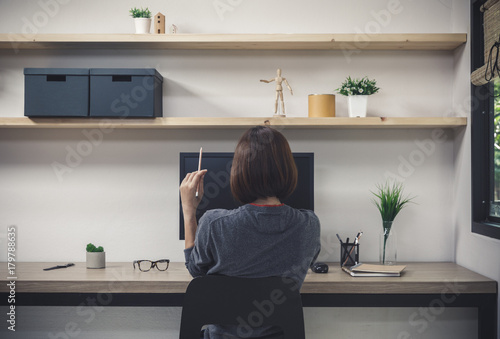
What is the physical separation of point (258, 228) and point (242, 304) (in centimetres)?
22

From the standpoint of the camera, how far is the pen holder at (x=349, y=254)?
2361mm

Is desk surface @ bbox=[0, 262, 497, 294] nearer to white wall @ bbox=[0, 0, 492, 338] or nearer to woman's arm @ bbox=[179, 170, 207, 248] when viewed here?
white wall @ bbox=[0, 0, 492, 338]

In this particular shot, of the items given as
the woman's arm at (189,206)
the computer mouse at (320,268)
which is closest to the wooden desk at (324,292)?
the computer mouse at (320,268)

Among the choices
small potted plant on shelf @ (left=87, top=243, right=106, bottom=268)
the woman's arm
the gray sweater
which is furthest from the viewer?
small potted plant on shelf @ (left=87, top=243, right=106, bottom=268)

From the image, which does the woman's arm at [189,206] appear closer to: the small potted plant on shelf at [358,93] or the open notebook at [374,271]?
the open notebook at [374,271]

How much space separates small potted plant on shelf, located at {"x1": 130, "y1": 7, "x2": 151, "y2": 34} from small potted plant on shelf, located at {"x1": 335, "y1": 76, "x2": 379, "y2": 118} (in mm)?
1042

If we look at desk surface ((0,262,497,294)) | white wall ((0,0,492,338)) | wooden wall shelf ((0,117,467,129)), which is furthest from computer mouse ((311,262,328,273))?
wooden wall shelf ((0,117,467,129))

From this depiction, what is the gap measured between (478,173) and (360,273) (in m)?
0.76

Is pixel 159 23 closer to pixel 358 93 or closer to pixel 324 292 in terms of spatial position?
pixel 358 93

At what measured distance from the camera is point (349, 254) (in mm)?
2361

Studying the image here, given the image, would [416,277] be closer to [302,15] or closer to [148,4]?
[302,15]

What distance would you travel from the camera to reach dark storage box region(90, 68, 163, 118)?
2.29 meters

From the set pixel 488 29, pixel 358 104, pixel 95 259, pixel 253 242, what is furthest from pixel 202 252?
pixel 488 29

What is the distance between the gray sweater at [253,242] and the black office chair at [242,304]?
0.11 metres
